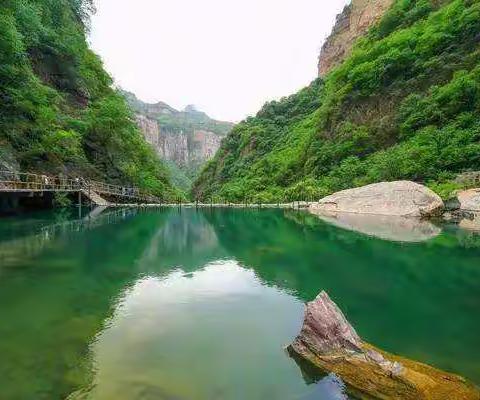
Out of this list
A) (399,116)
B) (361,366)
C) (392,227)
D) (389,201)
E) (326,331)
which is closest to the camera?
(361,366)

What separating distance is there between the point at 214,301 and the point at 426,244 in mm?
10983

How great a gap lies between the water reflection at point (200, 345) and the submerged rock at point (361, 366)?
0.29 m

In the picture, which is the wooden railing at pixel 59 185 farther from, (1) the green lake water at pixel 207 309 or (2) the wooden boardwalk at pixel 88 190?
(1) the green lake water at pixel 207 309

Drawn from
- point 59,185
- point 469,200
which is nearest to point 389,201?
point 469,200

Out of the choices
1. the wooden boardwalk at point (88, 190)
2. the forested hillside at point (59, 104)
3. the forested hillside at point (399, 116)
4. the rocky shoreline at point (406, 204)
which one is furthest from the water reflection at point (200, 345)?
the forested hillside at point (399, 116)

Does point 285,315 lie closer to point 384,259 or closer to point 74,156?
point 384,259

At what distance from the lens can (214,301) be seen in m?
10.2

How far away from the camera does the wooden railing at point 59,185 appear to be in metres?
23.0

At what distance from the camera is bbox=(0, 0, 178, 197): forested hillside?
982 inches

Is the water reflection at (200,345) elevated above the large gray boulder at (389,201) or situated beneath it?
situated beneath

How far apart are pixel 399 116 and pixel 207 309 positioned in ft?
119

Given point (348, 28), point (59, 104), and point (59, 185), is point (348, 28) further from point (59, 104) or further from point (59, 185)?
point (59, 185)

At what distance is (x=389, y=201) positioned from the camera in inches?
1137

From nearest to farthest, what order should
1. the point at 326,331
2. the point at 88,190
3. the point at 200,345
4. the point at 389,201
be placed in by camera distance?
the point at 326,331 → the point at 200,345 → the point at 389,201 → the point at 88,190
